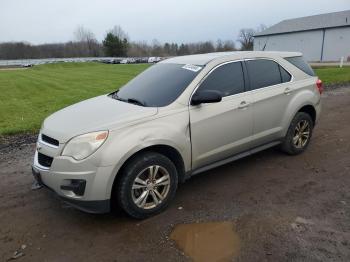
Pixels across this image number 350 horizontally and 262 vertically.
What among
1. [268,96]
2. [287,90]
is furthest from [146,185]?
[287,90]

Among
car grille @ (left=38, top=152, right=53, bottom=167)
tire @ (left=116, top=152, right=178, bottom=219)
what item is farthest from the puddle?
car grille @ (left=38, top=152, right=53, bottom=167)

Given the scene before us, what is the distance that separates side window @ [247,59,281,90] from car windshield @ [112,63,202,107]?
35.1 inches

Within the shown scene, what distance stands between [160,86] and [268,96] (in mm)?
1607

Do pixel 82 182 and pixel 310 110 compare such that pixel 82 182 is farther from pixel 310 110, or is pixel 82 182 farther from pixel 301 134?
pixel 310 110

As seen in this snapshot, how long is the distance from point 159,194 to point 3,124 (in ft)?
21.8

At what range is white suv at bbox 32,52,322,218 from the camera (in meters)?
3.69

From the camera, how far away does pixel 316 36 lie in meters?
55.5

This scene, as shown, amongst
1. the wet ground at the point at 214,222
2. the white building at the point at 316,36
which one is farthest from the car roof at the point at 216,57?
the white building at the point at 316,36

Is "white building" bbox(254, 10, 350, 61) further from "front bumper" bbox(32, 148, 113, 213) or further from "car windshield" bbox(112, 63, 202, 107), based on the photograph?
"front bumper" bbox(32, 148, 113, 213)

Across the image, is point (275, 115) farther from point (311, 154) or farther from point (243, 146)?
point (311, 154)

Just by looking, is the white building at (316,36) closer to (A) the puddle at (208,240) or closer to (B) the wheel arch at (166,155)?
(B) the wheel arch at (166,155)

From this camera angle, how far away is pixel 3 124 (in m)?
9.16

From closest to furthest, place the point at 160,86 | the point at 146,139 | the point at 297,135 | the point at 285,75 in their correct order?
the point at 146,139, the point at 160,86, the point at 285,75, the point at 297,135

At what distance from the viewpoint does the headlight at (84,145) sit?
3650 millimetres
